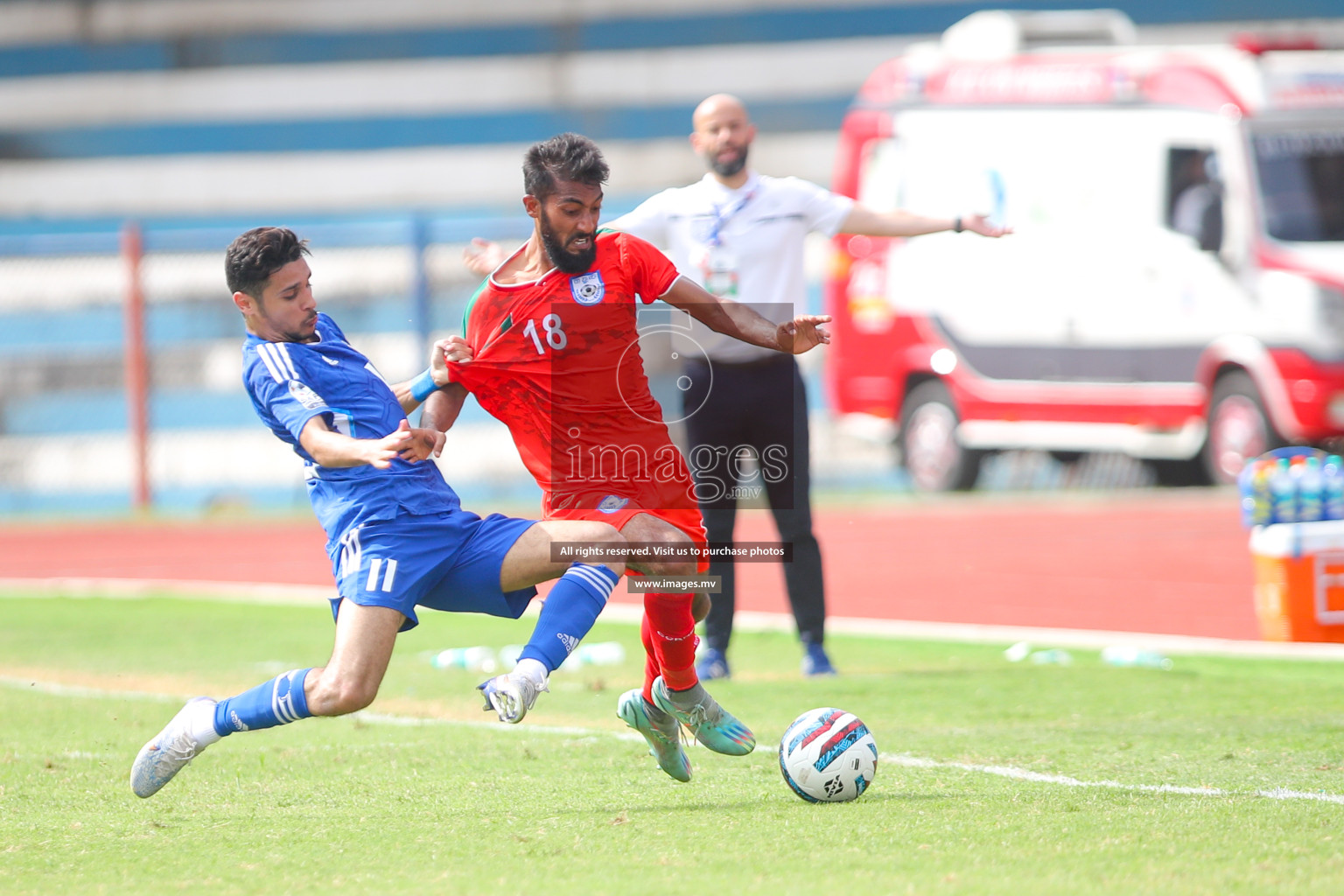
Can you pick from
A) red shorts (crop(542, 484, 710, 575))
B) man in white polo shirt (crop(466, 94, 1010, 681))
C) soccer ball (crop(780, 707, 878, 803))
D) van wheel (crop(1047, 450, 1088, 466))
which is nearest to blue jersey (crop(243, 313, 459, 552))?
red shorts (crop(542, 484, 710, 575))

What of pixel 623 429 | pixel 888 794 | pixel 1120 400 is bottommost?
pixel 1120 400

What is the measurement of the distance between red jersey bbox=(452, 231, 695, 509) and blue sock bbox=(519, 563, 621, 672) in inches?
11.6

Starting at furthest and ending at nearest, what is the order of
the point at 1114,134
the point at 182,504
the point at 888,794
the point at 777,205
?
the point at 182,504, the point at 1114,134, the point at 777,205, the point at 888,794

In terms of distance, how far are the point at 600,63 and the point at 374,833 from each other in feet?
82.8

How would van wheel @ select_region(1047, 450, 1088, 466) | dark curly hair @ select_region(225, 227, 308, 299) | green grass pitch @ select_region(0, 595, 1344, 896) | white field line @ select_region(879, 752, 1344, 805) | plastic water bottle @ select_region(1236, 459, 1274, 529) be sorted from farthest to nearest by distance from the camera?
van wheel @ select_region(1047, 450, 1088, 466), plastic water bottle @ select_region(1236, 459, 1274, 529), dark curly hair @ select_region(225, 227, 308, 299), white field line @ select_region(879, 752, 1344, 805), green grass pitch @ select_region(0, 595, 1344, 896)

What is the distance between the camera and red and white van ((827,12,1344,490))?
51.4 ft

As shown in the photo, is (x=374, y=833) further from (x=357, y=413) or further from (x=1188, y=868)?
(x=1188, y=868)

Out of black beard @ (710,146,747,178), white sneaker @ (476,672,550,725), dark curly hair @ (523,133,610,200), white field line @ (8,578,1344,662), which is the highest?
dark curly hair @ (523,133,610,200)

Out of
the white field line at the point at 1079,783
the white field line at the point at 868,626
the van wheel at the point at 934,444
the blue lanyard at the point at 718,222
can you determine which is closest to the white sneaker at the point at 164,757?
the white field line at the point at 1079,783

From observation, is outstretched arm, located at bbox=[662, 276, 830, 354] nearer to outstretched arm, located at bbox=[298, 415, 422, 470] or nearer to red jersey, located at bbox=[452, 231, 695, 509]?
red jersey, located at bbox=[452, 231, 695, 509]

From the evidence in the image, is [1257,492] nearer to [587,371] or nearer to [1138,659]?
[1138,659]

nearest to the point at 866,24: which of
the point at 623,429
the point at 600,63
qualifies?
the point at 600,63

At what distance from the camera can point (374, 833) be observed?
505cm

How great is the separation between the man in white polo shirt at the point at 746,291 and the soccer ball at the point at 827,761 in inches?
108
